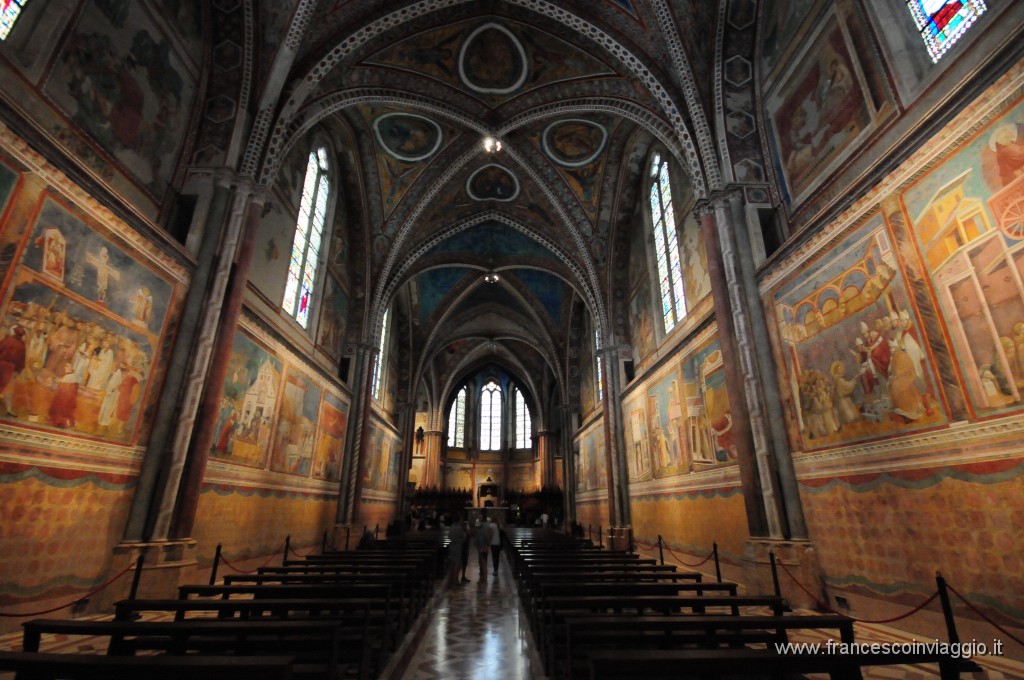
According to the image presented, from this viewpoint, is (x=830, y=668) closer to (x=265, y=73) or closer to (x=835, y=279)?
(x=835, y=279)

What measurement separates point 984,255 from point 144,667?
791 centimetres

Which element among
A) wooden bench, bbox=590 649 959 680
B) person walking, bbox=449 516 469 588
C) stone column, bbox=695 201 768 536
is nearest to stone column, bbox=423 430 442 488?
person walking, bbox=449 516 469 588

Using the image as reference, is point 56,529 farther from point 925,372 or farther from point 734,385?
point 925,372

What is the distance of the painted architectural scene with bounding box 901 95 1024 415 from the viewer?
4793 millimetres

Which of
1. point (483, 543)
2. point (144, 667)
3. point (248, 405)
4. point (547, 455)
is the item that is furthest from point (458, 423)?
point (144, 667)

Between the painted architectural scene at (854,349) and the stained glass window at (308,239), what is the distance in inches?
460

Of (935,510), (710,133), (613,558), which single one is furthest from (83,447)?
(710,133)

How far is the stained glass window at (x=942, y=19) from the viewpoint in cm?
577

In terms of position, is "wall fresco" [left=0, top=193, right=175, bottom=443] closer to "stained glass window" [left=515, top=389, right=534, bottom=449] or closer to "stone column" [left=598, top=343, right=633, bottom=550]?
"stone column" [left=598, top=343, right=633, bottom=550]

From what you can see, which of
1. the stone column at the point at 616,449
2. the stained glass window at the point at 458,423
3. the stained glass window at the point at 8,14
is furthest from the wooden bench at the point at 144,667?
the stained glass window at the point at 458,423

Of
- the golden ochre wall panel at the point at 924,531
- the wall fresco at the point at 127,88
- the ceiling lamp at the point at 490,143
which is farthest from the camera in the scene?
A: the ceiling lamp at the point at 490,143

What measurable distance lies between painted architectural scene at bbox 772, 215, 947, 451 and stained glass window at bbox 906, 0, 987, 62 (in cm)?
224

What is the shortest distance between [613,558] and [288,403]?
8.94 meters

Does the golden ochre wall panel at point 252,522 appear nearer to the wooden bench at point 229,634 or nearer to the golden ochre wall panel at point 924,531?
the wooden bench at point 229,634
